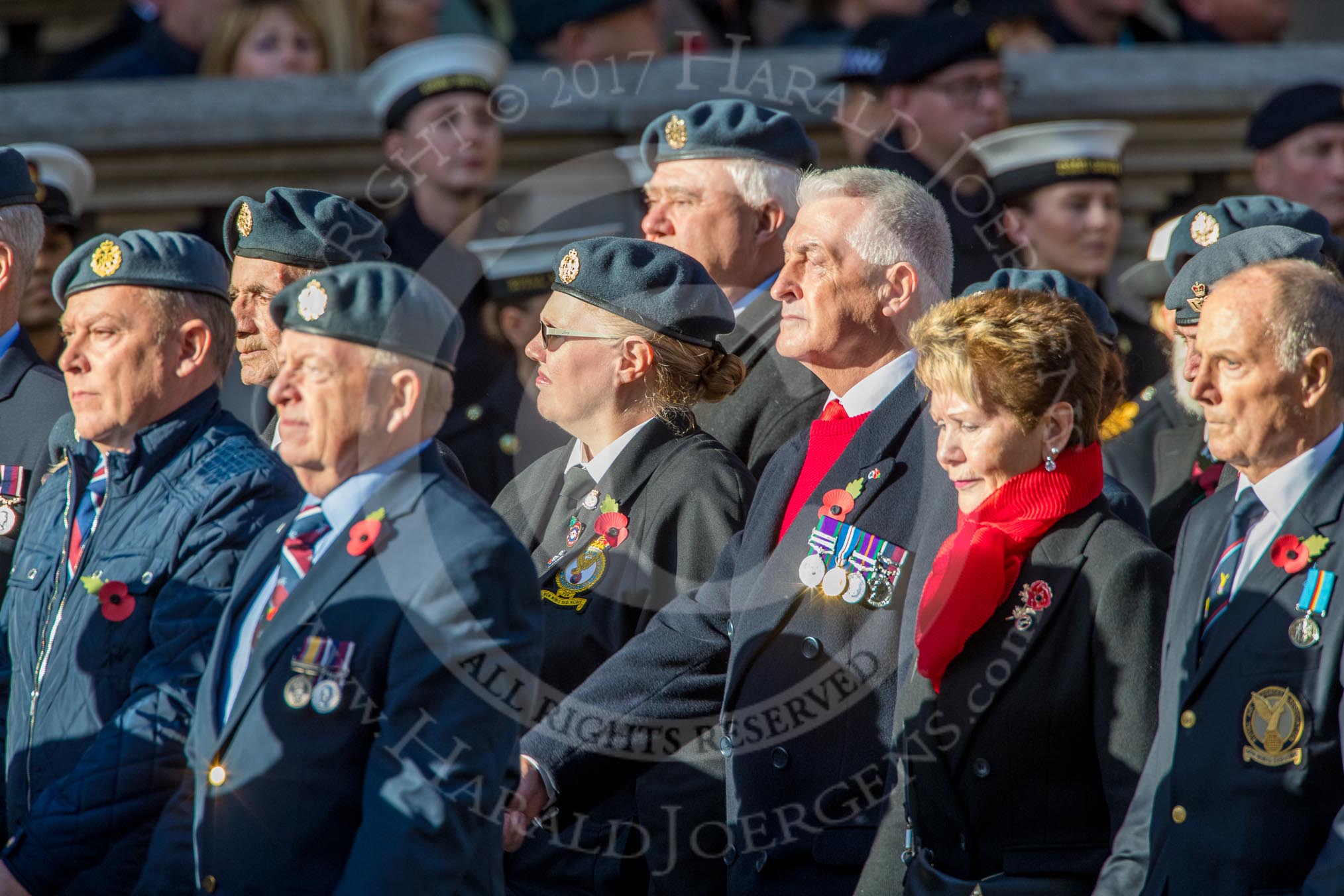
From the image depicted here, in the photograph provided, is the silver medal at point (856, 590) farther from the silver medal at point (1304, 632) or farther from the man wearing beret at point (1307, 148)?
the man wearing beret at point (1307, 148)

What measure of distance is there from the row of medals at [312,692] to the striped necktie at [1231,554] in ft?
5.20

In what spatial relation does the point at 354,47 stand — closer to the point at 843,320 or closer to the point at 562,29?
the point at 562,29

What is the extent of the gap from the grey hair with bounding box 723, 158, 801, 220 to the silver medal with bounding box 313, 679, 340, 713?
8.07 ft

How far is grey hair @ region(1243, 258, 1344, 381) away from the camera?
11.1 ft

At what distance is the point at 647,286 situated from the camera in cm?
439

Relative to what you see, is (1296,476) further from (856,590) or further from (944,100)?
(944,100)

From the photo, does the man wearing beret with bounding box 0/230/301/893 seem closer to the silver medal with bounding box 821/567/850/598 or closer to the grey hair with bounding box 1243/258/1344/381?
the silver medal with bounding box 821/567/850/598

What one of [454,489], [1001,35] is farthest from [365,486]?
[1001,35]

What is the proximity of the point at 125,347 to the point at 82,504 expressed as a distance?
14.2 inches

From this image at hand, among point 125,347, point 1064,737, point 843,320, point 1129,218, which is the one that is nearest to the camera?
point 1064,737

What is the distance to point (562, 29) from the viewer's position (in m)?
8.08

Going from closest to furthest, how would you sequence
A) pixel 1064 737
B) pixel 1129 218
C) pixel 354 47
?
pixel 1064 737
pixel 1129 218
pixel 354 47

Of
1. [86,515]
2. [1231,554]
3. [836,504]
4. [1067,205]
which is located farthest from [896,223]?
[1067,205]

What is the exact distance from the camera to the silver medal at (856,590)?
3900 mm
